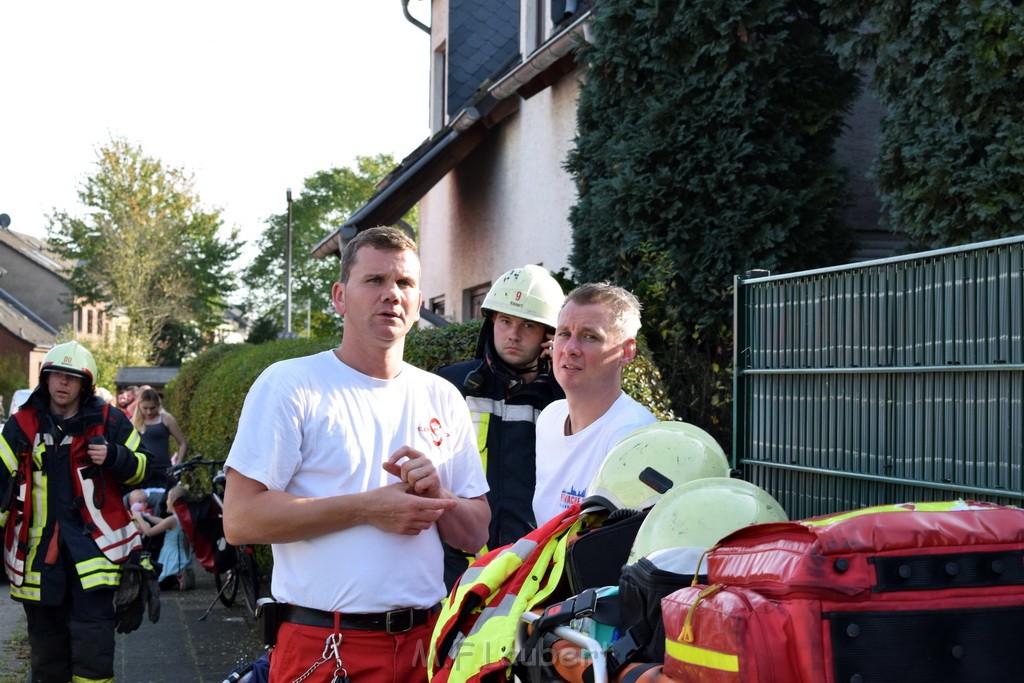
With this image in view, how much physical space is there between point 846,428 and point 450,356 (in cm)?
310

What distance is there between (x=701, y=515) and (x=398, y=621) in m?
1.14

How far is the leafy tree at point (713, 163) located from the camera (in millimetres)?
9445

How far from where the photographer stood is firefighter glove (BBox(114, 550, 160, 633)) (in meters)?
6.73

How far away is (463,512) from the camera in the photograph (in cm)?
368

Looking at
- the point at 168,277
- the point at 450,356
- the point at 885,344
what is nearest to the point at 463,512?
the point at 885,344

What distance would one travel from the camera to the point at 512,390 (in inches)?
206

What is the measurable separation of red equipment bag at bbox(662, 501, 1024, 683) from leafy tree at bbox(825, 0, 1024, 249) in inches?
205

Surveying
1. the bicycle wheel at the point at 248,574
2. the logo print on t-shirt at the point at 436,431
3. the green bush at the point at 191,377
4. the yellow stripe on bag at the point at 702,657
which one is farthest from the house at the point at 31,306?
the yellow stripe on bag at the point at 702,657

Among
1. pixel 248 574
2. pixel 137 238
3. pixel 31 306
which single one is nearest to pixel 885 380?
pixel 248 574

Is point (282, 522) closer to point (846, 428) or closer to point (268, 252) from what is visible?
point (846, 428)

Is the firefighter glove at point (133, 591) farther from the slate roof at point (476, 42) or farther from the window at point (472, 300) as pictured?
the slate roof at point (476, 42)

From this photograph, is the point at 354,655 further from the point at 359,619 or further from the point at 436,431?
the point at 436,431

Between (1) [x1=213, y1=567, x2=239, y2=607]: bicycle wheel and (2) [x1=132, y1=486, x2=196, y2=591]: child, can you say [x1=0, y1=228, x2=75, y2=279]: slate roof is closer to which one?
(2) [x1=132, y1=486, x2=196, y2=591]: child

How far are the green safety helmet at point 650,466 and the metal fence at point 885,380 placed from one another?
2086 mm
